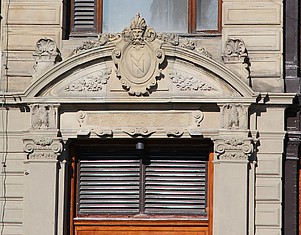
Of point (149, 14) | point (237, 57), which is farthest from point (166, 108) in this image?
point (149, 14)

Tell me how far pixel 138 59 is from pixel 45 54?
149cm

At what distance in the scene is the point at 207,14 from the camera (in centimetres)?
1695

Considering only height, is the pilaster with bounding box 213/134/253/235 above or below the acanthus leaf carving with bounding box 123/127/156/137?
below

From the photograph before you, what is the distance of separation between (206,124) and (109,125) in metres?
1.54

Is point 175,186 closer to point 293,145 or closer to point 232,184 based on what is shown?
point 232,184

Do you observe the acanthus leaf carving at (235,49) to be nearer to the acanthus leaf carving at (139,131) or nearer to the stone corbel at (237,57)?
the stone corbel at (237,57)

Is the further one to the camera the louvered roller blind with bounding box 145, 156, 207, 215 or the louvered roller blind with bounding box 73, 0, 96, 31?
the louvered roller blind with bounding box 73, 0, 96, 31

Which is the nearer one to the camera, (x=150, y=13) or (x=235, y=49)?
(x=235, y=49)

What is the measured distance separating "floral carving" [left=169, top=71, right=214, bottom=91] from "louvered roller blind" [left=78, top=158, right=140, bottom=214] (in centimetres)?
146

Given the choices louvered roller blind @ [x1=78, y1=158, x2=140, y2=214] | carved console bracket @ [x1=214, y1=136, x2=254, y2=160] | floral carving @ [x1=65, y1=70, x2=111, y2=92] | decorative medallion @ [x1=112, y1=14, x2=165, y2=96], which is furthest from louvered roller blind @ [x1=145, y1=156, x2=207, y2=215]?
floral carving @ [x1=65, y1=70, x2=111, y2=92]

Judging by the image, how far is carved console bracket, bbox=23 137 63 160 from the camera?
16341 millimetres

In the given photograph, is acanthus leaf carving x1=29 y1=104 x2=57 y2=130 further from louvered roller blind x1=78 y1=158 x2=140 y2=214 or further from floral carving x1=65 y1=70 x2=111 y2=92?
louvered roller blind x1=78 y1=158 x2=140 y2=214

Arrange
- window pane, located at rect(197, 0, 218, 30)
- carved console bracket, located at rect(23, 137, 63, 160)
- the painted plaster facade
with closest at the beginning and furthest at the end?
the painted plaster facade, carved console bracket, located at rect(23, 137, 63, 160), window pane, located at rect(197, 0, 218, 30)

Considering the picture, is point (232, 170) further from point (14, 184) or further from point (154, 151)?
point (14, 184)
